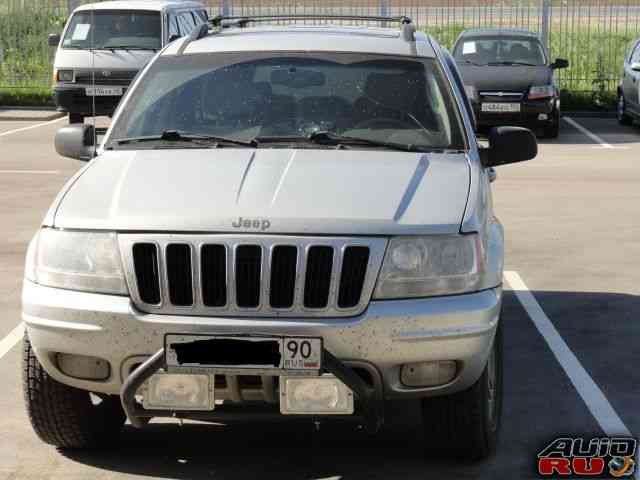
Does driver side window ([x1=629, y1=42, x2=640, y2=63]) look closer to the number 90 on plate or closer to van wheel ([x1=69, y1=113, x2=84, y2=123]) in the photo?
van wheel ([x1=69, y1=113, x2=84, y2=123])

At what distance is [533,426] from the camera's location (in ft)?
22.3

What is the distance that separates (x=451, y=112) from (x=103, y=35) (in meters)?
15.7

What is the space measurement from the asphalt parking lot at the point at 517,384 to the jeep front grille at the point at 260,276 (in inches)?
32.6

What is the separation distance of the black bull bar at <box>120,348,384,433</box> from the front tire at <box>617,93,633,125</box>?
18.5 m

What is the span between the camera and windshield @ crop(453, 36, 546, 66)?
22.8 m

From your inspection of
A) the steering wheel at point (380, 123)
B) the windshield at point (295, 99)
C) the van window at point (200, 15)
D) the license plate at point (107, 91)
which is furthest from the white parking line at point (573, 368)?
the van window at point (200, 15)

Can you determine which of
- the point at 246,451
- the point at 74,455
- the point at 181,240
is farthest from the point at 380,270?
the point at 74,455

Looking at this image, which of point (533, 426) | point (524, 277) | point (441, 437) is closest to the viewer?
point (441, 437)

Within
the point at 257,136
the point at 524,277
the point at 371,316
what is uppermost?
the point at 257,136

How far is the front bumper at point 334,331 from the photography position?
5559 millimetres

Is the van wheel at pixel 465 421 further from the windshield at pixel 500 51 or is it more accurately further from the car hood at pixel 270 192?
the windshield at pixel 500 51

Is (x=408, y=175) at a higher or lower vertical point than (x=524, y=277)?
higher

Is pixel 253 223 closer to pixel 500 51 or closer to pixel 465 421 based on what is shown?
pixel 465 421

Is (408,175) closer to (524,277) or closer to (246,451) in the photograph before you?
(246,451)
